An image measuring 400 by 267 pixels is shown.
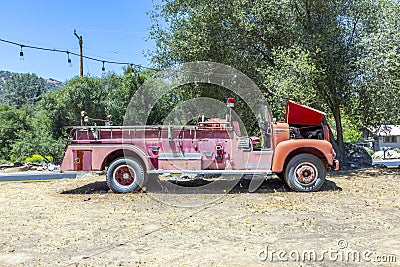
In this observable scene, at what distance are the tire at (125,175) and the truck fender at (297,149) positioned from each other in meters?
3.34

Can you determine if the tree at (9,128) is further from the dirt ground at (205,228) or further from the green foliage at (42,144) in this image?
the dirt ground at (205,228)

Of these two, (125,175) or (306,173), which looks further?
(125,175)

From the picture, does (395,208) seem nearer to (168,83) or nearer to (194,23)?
(194,23)

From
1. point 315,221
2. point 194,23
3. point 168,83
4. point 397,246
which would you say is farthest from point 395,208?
point 168,83

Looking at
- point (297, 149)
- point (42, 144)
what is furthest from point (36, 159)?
point (297, 149)

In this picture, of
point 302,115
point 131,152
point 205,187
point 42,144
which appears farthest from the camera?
point 42,144

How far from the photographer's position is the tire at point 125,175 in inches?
370

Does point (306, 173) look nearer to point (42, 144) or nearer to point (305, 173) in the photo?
point (305, 173)

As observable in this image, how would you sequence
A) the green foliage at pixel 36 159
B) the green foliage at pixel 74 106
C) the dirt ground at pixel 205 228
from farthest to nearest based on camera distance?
the green foliage at pixel 36 159
the green foliage at pixel 74 106
the dirt ground at pixel 205 228

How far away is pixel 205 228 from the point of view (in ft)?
20.0

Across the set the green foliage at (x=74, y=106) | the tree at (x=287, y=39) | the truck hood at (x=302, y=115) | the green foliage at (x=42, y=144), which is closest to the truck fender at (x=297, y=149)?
the truck hood at (x=302, y=115)

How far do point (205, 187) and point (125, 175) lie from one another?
2303mm

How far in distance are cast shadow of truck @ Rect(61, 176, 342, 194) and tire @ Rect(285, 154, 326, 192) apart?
0.46 m

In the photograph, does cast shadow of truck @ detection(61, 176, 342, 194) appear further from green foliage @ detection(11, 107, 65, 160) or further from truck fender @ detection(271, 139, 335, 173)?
green foliage @ detection(11, 107, 65, 160)
